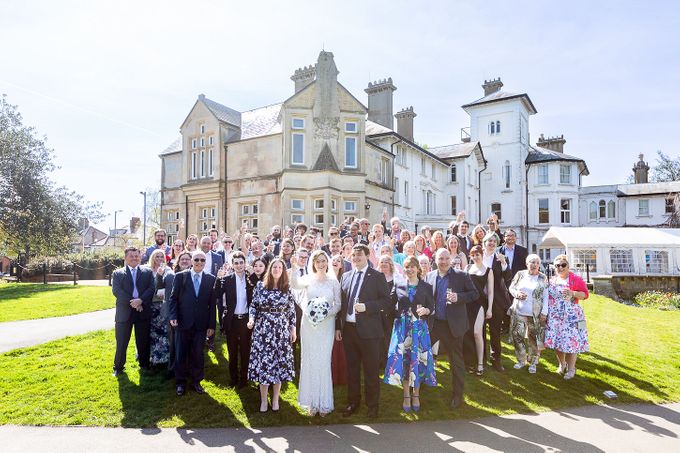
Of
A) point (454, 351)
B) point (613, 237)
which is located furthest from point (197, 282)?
point (613, 237)

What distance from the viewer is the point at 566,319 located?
8164 millimetres

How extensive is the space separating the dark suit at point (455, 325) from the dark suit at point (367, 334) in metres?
1.02

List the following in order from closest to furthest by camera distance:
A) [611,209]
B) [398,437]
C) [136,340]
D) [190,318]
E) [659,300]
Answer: [398,437] → [190,318] → [136,340] → [659,300] → [611,209]

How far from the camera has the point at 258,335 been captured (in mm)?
6578

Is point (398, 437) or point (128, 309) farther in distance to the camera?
point (128, 309)

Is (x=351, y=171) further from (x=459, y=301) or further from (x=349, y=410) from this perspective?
(x=349, y=410)

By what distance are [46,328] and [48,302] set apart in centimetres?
583

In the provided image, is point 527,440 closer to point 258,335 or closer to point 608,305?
point 258,335

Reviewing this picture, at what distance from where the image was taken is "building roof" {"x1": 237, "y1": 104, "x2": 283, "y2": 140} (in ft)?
79.6

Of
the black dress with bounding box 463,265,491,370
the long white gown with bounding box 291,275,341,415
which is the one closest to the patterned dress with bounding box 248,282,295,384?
the long white gown with bounding box 291,275,341,415

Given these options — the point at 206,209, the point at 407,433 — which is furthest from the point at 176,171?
the point at 407,433

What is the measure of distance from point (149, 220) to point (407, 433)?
6621 cm

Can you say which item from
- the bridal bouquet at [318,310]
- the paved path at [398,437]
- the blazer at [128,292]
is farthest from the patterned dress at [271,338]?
the blazer at [128,292]

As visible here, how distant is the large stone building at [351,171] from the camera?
2241cm
